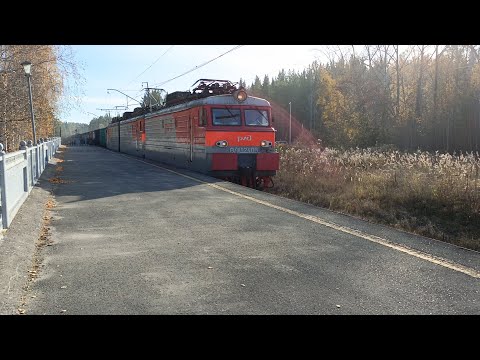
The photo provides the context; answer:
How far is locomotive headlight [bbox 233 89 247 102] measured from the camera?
1473 cm

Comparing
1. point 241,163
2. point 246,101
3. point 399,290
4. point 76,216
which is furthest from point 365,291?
point 246,101

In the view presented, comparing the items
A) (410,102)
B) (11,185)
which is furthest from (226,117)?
(410,102)

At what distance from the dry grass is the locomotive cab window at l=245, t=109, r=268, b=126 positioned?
2685mm

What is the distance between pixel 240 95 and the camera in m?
14.8

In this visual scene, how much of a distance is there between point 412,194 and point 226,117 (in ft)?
21.3

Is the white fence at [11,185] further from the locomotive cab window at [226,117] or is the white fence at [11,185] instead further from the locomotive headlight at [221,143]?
the locomotive cab window at [226,117]

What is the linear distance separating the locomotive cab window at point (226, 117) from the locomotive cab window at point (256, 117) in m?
0.33

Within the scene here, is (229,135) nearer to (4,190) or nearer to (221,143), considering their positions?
(221,143)

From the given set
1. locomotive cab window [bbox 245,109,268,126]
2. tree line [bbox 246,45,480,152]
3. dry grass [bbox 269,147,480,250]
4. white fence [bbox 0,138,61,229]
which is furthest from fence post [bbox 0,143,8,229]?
tree line [bbox 246,45,480,152]

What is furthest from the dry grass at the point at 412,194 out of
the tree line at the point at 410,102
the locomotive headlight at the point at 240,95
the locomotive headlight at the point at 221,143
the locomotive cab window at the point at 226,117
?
the tree line at the point at 410,102

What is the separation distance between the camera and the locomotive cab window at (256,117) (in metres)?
14.8

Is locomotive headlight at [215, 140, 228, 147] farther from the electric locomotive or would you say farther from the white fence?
the white fence

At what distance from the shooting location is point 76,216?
26.7 feet

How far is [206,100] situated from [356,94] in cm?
4004
